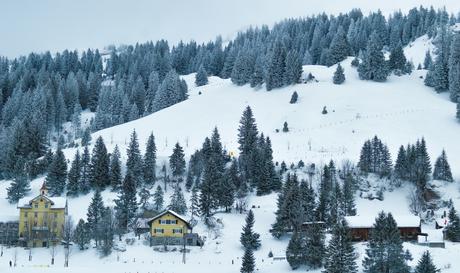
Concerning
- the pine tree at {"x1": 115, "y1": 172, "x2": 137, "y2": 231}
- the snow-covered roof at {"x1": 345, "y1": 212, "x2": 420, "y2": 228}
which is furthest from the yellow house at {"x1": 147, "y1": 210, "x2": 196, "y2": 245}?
the snow-covered roof at {"x1": 345, "y1": 212, "x2": 420, "y2": 228}

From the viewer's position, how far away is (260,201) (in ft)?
296

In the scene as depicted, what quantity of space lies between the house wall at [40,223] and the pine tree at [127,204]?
8.14 metres

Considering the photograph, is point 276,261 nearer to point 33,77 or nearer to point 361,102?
point 361,102

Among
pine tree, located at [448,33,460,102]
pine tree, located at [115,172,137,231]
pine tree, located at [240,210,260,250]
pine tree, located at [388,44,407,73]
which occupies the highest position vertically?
pine tree, located at [388,44,407,73]

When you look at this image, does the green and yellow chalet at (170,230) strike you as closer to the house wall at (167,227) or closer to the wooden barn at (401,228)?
the house wall at (167,227)

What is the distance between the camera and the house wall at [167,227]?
77688 mm

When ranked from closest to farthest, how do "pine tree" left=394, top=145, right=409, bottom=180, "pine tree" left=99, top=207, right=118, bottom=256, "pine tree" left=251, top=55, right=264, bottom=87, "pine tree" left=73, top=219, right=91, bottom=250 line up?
"pine tree" left=99, top=207, right=118, bottom=256, "pine tree" left=73, top=219, right=91, bottom=250, "pine tree" left=394, top=145, right=409, bottom=180, "pine tree" left=251, top=55, right=264, bottom=87

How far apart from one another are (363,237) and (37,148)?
225 feet

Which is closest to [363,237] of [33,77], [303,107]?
[303,107]

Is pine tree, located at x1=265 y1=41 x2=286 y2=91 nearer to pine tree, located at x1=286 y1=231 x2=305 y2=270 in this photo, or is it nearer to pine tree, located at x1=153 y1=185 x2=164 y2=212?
pine tree, located at x1=153 y1=185 x2=164 y2=212

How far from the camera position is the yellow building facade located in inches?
3059

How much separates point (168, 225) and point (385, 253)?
1231 inches

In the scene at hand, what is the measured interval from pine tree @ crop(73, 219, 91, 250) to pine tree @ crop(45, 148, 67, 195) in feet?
63.2

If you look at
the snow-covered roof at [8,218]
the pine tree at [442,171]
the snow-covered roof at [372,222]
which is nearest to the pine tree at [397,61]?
the pine tree at [442,171]
